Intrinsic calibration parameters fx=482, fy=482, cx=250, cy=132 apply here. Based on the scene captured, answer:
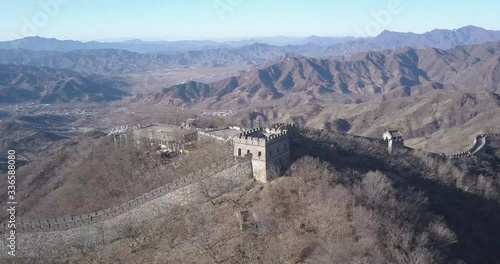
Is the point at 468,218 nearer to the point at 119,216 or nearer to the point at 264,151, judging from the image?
the point at 264,151

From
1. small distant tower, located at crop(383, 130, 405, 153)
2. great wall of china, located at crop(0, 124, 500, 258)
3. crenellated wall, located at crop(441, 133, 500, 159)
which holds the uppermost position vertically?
great wall of china, located at crop(0, 124, 500, 258)

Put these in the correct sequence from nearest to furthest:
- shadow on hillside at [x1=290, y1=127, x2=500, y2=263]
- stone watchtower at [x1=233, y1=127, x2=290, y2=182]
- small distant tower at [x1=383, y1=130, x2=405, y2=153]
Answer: stone watchtower at [x1=233, y1=127, x2=290, y2=182], shadow on hillside at [x1=290, y1=127, x2=500, y2=263], small distant tower at [x1=383, y1=130, x2=405, y2=153]

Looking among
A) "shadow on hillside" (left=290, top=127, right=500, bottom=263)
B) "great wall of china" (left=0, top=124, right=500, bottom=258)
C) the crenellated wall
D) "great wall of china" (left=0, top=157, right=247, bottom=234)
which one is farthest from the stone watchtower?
the crenellated wall

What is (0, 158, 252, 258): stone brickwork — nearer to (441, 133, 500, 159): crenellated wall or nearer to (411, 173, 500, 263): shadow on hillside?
(411, 173, 500, 263): shadow on hillside

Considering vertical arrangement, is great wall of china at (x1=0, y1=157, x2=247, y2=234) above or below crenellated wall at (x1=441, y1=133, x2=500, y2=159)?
above

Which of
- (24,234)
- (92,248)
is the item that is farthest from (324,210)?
(24,234)

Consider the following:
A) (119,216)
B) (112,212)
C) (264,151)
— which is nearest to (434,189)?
(264,151)

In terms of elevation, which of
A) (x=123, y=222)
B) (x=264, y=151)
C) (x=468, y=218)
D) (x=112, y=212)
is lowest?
(x=468, y=218)
